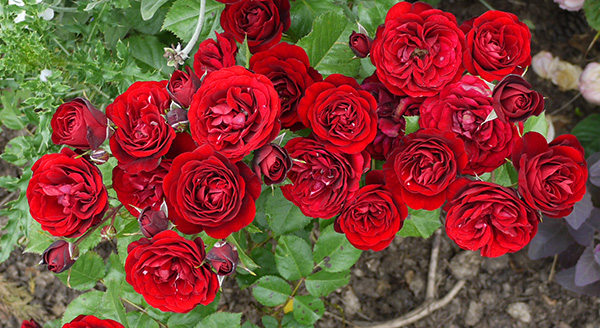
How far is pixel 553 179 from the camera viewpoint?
0.92 metres

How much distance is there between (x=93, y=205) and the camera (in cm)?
94

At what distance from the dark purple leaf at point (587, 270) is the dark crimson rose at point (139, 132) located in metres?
1.37

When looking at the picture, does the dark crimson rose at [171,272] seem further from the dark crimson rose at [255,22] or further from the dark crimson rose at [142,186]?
the dark crimson rose at [255,22]

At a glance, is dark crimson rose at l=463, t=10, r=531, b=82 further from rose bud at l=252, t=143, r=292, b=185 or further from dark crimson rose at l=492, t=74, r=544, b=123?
rose bud at l=252, t=143, r=292, b=185

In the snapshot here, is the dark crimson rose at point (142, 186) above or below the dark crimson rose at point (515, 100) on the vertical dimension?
below

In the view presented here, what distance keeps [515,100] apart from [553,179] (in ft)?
0.55

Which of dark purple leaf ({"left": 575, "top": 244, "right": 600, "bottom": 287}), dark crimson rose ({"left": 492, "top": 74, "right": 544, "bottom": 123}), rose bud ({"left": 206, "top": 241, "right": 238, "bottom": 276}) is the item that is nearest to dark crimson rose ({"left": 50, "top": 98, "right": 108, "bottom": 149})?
rose bud ({"left": 206, "top": 241, "right": 238, "bottom": 276})

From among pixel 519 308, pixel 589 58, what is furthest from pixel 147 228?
pixel 589 58

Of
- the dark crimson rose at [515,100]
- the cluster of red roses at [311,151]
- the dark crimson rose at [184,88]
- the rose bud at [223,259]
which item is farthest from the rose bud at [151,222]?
the dark crimson rose at [515,100]

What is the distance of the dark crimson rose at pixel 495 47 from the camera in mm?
953

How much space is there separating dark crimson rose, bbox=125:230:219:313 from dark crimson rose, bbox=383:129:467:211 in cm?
42

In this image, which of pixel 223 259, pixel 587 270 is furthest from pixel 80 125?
pixel 587 270

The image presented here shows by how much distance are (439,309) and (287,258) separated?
92cm

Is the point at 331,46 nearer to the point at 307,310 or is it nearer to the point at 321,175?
the point at 321,175
